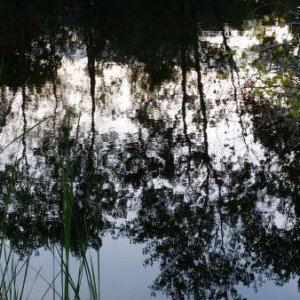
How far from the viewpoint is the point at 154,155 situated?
7.69 metres

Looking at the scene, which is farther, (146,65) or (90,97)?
(146,65)

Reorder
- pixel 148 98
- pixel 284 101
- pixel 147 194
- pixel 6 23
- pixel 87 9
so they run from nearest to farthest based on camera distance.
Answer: pixel 147 194
pixel 284 101
pixel 148 98
pixel 6 23
pixel 87 9

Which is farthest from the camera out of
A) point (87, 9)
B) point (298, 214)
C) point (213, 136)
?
point (87, 9)

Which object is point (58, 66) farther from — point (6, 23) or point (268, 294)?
point (268, 294)

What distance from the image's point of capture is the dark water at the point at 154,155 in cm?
486

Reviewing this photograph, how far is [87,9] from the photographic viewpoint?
51.3ft

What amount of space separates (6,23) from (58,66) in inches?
126

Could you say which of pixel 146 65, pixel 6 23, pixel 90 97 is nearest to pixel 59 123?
pixel 90 97

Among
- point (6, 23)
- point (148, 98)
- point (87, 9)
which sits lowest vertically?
point (148, 98)

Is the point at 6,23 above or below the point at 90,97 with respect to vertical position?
above

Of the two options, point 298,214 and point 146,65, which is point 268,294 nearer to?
point 298,214

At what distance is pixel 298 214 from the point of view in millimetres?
6000

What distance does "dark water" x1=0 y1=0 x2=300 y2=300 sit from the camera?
16.0 feet

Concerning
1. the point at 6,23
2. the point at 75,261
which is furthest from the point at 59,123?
the point at 6,23
